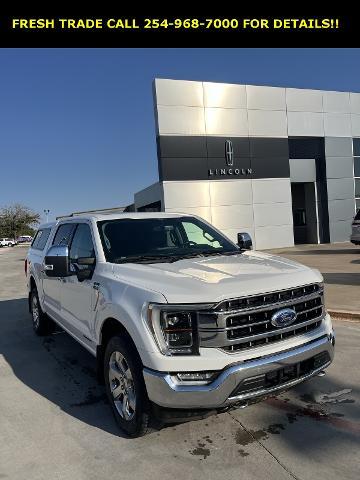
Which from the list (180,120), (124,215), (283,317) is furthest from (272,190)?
(283,317)

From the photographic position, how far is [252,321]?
2.96 m

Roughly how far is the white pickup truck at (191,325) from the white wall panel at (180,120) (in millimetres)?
17279

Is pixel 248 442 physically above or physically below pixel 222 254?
below

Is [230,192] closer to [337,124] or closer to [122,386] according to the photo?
[337,124]

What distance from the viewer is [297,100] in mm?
23406

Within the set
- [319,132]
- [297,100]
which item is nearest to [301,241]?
[319,132]

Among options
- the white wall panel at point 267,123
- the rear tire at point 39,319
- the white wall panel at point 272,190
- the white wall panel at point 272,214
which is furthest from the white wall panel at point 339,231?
the rear tire at point 39,319

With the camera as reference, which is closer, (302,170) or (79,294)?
(79,294)

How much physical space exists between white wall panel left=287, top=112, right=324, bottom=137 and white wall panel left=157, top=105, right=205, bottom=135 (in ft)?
18.4

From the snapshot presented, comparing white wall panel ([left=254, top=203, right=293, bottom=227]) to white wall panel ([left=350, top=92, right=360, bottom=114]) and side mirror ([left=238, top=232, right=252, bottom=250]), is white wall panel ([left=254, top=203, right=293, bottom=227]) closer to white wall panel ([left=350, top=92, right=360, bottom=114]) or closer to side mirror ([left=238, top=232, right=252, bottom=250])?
white wall panel ([left=350, top=92, right=360, bottom=114])

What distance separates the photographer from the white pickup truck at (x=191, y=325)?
111 inches

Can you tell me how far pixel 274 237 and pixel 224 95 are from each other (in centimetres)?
821

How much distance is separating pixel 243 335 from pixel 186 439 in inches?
39.1
